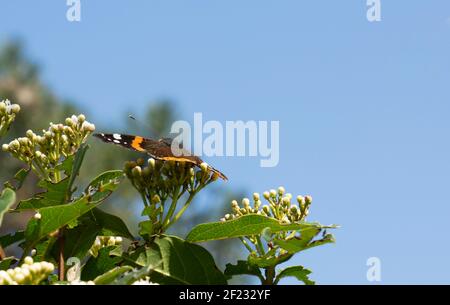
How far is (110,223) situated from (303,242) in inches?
33.0

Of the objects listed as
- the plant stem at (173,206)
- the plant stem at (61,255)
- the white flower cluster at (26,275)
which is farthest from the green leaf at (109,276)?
the plant stem at (173,206)

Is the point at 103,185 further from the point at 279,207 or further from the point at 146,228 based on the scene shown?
the point at 279,207

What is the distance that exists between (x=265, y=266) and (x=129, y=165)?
75 cm

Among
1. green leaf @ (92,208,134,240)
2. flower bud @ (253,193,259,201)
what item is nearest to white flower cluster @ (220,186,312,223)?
flower bud @ (253,193,259,201)

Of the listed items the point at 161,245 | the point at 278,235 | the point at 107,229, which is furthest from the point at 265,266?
the point at 107,229

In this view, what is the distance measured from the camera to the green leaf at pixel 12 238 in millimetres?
3166

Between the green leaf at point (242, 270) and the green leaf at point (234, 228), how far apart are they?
167 millimetres

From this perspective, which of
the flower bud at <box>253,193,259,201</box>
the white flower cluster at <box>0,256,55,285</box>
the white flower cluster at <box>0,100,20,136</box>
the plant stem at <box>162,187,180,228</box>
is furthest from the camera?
the flower bud at <box>253,193,259,201</box>

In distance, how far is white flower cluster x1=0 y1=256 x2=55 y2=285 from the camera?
7.60 feet

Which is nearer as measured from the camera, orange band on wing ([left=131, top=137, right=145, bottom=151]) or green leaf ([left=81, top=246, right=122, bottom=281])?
green leaf ([left=81, top=246, right=122, bottom=281])

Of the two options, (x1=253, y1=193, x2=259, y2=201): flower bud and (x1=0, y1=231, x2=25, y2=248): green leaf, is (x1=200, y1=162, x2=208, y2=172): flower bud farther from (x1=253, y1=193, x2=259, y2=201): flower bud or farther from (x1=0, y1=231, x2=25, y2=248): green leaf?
(x1=0, y1=231, x2=25, y2=248): green leaf

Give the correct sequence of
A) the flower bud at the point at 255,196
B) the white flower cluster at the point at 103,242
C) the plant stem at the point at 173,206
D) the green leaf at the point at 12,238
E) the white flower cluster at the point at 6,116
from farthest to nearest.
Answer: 1. the flower bud at the point at 255,196
2. the white flower cluster at the point at 6,116
3. the white flower cluster at the point at 103,242
4. the green leaf at the point at 12,238
5. the plant stem at the point at 173,206

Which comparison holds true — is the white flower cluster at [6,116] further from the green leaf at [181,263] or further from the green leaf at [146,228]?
the green leaf at [181,263]

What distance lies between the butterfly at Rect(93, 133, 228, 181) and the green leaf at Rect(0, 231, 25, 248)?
0.65m
